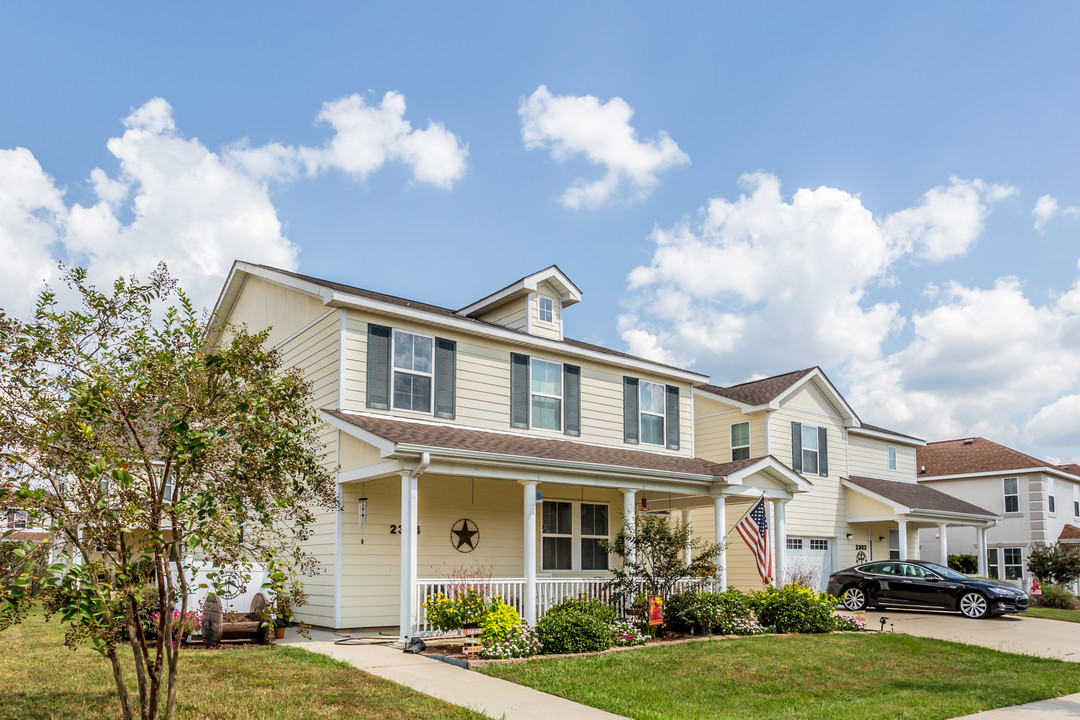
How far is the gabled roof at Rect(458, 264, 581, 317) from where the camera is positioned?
61.7 feet

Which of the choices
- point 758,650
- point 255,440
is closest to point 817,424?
point 758,650

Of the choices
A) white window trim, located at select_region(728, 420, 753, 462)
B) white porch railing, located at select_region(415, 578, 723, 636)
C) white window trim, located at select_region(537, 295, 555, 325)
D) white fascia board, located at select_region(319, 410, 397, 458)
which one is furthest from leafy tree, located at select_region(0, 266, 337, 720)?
white window trim, located at select_region(728, 420, 753, 462)

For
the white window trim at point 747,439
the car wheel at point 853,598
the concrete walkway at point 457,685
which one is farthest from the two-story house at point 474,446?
the car wheel at point 853,598

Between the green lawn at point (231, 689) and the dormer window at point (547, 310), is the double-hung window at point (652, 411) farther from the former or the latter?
the green lawn at point (231, 689)

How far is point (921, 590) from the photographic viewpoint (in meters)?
21.1

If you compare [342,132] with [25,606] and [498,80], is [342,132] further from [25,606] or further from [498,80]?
[25,606]

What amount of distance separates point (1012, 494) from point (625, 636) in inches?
1105

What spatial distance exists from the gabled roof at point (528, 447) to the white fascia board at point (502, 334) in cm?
192

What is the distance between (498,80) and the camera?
1540 centimetres

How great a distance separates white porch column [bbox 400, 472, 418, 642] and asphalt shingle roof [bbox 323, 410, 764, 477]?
0.75m

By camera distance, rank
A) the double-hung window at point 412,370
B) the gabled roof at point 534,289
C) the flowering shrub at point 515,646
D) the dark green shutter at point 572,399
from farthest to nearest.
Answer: the gabled roof at point 534,289, the dark green shutter at point 572,399, the double-hung window at point 412,370, the flowering shrub at point 515,646

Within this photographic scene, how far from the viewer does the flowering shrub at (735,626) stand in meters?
15.3

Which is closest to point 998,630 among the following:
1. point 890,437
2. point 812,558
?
point 812,558

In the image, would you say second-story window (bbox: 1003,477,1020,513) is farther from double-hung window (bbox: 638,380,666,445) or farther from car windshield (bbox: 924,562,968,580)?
double-hung window (bbox: 638,380,666,445)
